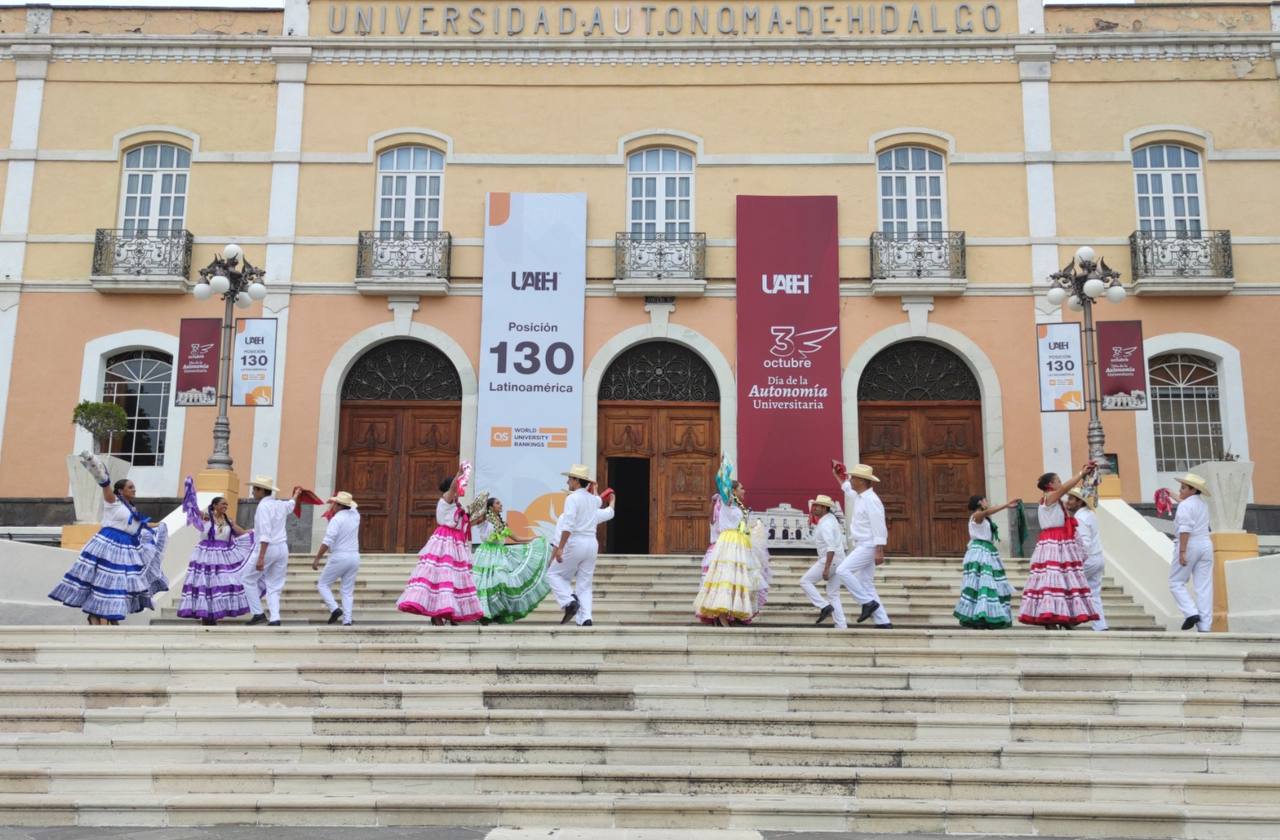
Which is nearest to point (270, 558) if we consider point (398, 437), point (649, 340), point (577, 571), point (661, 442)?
point (577, 571)

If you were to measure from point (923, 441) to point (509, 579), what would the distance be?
905 centimetres

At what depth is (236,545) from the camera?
1229 centimetres

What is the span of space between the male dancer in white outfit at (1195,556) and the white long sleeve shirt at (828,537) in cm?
355

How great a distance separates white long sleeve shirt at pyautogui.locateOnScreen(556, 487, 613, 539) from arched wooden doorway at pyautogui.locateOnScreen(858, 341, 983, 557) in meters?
7.92

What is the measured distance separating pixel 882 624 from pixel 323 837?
21.6 ft

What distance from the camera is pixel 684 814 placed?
269 inches

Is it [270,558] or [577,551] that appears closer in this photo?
[577,551]

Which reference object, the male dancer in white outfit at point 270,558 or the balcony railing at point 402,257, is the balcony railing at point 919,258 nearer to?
the balcony railing at point 402,257

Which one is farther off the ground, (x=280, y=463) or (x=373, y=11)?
(x=373, y=11)

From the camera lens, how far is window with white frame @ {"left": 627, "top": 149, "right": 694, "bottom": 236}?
1917 centimetres

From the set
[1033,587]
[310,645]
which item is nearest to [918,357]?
[1033,587]

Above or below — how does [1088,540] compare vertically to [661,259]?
below

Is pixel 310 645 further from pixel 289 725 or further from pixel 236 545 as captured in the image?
pixel 236 545

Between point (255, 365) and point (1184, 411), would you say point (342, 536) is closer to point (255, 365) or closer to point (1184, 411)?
point (255, 365)
